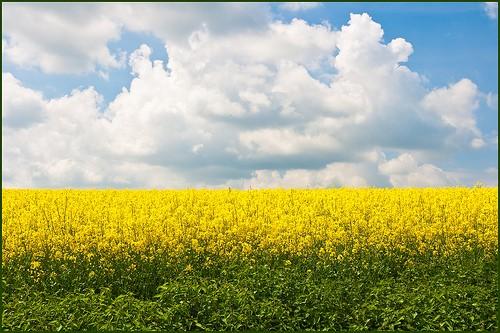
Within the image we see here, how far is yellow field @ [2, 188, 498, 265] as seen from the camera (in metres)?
13.3

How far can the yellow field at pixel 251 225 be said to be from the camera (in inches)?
523

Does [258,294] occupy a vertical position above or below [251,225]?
below

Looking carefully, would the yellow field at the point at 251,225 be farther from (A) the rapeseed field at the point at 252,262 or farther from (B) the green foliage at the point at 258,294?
(B) the green foliage at the point at 258,294

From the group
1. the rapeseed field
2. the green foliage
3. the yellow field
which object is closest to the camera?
the green foliage

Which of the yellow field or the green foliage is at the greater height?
the yellow field

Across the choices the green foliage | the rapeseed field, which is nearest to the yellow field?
the rapeseed field

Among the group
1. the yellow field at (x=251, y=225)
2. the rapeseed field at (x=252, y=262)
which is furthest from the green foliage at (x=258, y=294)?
Answer: the yellow field at (x=251, y=225)

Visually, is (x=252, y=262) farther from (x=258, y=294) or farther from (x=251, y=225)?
(x=258, y=294)

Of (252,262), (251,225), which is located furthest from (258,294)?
(251,225)

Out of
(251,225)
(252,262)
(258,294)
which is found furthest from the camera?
(251,225)

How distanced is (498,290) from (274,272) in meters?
4.53

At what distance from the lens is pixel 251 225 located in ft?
45.7

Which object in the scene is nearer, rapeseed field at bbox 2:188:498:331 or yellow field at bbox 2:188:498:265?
rapeseed field at bbox 2:188:498:331

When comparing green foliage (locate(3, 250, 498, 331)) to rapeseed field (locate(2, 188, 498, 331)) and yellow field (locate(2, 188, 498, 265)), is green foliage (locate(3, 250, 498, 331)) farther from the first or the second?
yellow field (locate(2, 188, 498, 265))
